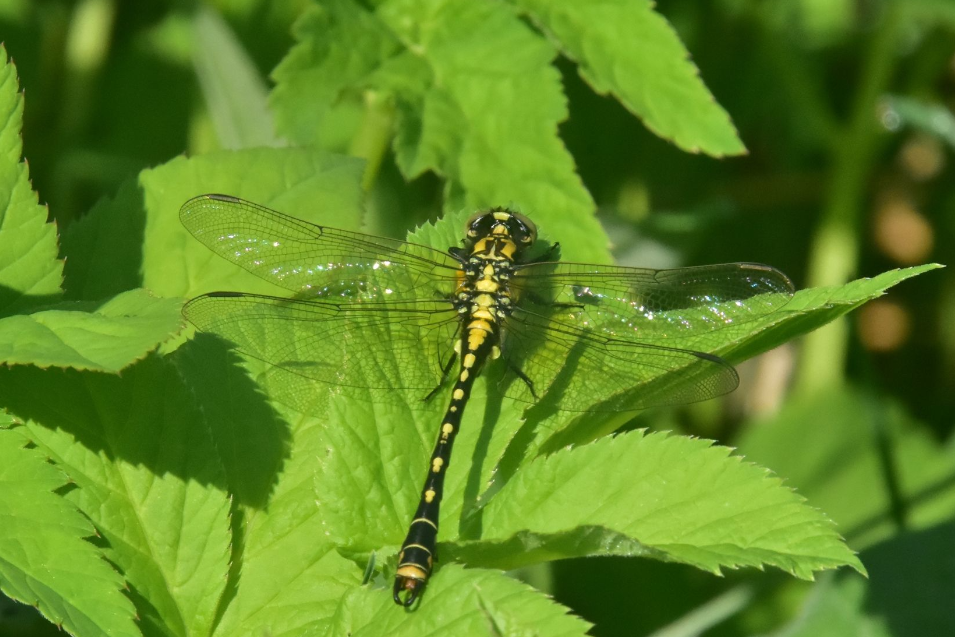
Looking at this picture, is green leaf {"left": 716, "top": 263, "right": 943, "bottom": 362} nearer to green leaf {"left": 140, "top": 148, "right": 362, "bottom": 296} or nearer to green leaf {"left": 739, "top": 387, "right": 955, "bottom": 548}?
green leaf {"left": 140, "top": 148, "right": 362, "bottom": 296}


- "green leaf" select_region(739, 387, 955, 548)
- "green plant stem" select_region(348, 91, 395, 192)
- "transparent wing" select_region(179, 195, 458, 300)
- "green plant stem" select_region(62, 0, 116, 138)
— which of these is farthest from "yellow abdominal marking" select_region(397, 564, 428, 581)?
"green plant stem" select_region(62, 0, 116, 138)

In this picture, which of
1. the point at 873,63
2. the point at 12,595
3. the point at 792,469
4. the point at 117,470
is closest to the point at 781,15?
the point at 873,63

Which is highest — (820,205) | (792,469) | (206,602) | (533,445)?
(533,445)

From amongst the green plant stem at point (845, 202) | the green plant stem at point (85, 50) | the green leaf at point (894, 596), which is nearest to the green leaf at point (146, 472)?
the green leaf at point (894, 596)

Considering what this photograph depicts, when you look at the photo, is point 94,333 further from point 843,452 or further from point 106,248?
point 843,452

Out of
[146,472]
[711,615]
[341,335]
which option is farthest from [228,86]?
[711,615]

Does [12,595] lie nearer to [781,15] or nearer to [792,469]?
[792,469]

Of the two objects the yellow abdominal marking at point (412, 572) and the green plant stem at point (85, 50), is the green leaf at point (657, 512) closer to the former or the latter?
the yellow abdominal marking at point (412, 572)
